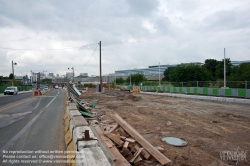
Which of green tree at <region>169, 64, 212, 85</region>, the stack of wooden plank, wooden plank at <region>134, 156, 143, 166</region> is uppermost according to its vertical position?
green tree at <region>169, 64, 212, 85</region>

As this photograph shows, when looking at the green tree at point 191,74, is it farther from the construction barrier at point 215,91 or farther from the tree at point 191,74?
the construction barrier at point 215,91

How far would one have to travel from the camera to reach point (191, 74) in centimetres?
4303

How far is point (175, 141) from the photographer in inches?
253

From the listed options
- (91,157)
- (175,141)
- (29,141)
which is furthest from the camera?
(175,141)

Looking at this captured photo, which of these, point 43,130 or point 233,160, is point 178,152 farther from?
point 43,130

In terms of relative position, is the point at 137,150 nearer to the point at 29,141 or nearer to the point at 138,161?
the point at 138,161

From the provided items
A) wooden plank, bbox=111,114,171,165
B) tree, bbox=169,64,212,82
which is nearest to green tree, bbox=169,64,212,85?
tree, bbox=169,64,212,82

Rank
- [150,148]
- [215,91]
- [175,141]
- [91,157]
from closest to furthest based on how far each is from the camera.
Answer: [91,157] → [150,148] → [175,141] → [215,91]

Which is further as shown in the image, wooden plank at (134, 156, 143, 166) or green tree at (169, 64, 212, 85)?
green tree at (169, 64, 212, 85)

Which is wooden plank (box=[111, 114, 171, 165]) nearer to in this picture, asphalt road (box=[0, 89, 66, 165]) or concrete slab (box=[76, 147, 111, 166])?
concrete slab (box=[76, 147, 111, 166])

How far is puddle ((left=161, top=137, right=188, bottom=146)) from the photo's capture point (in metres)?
6.18

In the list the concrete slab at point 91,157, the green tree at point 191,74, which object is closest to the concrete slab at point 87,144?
the concrete slab at point 91,157

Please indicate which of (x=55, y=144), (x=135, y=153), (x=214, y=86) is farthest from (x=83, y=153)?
(x=214, y=86)

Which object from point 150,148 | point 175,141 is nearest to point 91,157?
point 150,148
